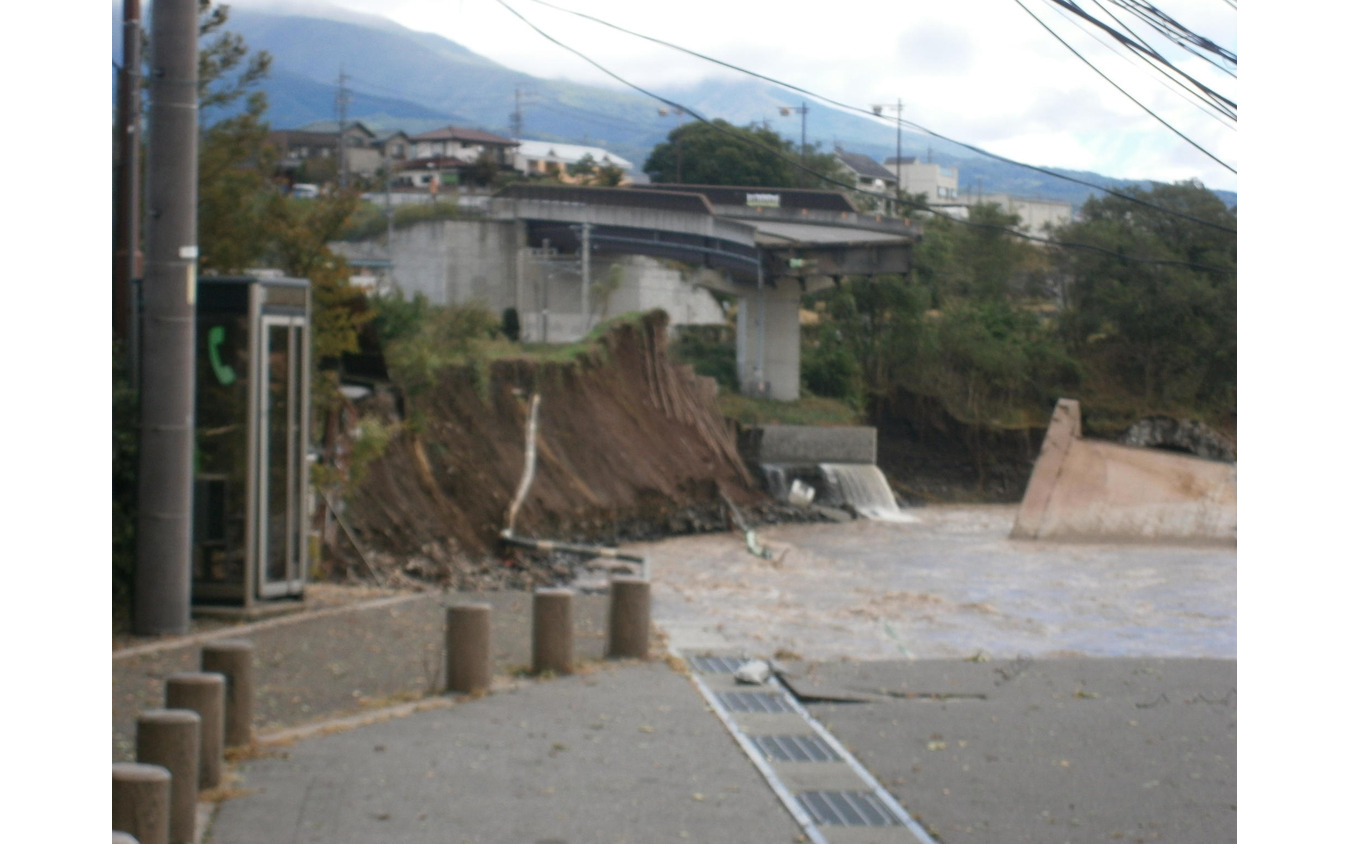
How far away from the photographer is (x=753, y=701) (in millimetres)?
10203

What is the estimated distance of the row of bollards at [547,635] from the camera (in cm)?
955

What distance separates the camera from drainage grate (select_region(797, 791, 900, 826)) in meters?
7.04

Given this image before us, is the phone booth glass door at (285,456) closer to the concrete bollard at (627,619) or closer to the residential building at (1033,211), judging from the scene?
the concrete bollard at (627,619)

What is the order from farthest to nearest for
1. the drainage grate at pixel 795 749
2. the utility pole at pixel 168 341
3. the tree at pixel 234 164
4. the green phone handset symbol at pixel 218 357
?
the tree at pixel 234 164 → the green phone handset symbol at pixel 218 357 → the utility pole at pixel 168 341 → the drainage grate at pixel 795 749

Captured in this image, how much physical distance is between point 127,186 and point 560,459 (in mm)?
20606

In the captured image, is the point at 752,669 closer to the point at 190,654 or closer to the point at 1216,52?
the point at 190,654

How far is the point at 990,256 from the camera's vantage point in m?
62.5

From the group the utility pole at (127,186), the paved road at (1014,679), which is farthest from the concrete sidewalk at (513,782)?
the utility pole at (127,186)

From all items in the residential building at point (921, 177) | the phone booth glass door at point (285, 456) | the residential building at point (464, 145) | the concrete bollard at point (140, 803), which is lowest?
the concrete bollard at point (140, 803)

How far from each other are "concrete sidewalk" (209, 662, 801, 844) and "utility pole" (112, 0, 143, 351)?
4759 mm

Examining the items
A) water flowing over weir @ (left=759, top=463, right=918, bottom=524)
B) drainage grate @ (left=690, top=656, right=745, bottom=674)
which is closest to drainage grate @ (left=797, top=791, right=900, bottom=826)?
drainage grate @ (left=690, top=656, right=745, bottom=674)

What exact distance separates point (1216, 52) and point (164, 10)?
804 cm

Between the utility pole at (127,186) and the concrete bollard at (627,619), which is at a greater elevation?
the utility pole at (127,186)

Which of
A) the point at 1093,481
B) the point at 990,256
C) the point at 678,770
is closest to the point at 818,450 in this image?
the point at 1093,481
